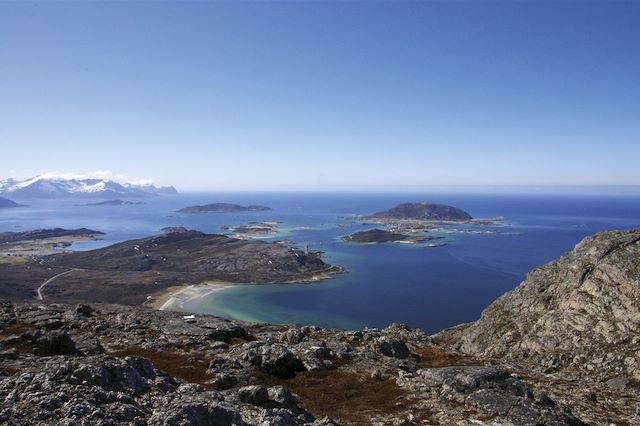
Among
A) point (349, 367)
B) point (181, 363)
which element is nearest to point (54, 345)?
point (181, 363)

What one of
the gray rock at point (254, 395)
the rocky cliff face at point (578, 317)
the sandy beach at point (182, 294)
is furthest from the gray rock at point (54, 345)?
the sandy beach at point (182, 294)

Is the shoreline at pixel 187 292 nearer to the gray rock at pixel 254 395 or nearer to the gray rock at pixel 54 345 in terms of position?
the gray rock at pixel 54 345

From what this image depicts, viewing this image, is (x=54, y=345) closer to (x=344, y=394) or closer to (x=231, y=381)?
(x=231, y=381)

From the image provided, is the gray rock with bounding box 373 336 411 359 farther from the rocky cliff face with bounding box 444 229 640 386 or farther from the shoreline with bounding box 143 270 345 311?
the shoreline with bounding box 143 270 345 311

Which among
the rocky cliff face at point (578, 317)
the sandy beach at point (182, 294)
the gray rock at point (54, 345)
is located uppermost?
the gray rock at point (54, 345)

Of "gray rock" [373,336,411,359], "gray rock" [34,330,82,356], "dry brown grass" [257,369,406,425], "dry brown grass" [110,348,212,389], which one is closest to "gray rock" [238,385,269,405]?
"dry brown grass" [257,369,406,425]
